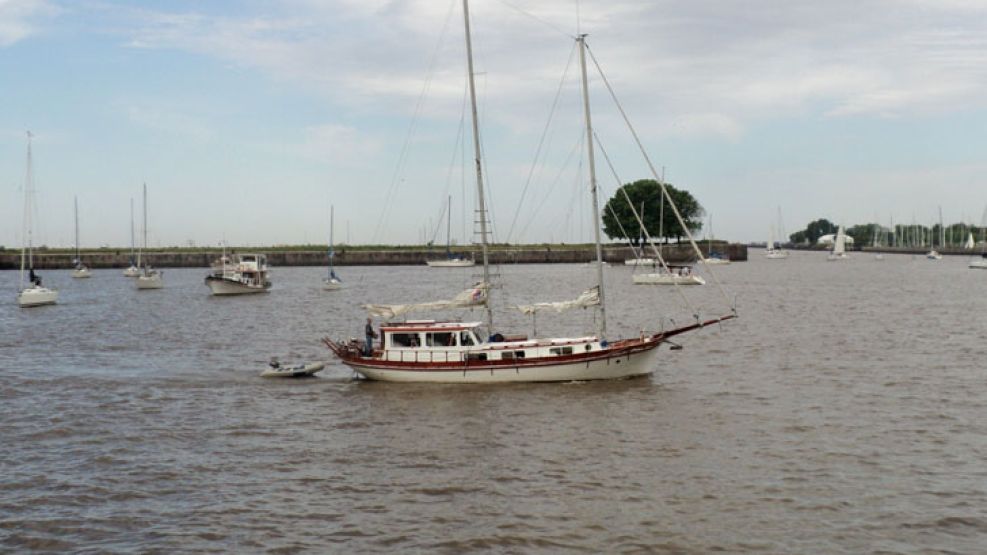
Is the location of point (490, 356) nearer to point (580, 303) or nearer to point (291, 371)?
point (580, 303)

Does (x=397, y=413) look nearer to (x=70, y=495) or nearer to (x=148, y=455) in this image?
(x=148, y=455)

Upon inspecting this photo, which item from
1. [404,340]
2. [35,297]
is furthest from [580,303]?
[35,297]

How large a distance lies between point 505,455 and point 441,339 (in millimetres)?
10771

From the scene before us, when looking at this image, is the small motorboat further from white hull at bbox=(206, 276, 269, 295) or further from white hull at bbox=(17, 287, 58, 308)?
white hull at bbox=(206, 276, 269, 295)

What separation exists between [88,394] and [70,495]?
14.9 m

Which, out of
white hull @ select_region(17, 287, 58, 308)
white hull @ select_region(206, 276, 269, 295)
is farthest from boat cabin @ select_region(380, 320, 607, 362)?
white hull @ select_region(206, 276, 269, 295)

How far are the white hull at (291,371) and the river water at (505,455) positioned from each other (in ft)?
1.61

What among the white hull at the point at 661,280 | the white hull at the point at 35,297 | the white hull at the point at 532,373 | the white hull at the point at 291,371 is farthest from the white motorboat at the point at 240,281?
the white hull at the point at 532,373

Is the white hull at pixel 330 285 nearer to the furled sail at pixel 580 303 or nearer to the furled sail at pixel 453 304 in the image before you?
the furled sail at pixel 453 304

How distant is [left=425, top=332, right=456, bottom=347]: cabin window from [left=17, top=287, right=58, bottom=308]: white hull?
64.5 m

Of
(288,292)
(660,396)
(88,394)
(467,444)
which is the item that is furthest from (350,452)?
(288,292)

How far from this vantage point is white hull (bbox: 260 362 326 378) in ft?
130

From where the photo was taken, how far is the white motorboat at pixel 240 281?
334 feet

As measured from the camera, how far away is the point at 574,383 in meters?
35.8
